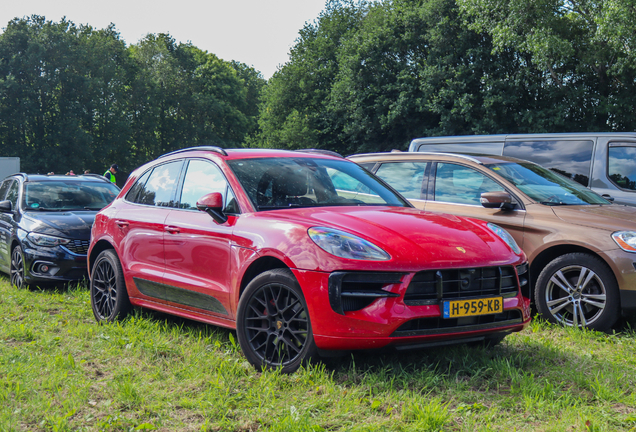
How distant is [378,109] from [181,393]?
31226 mm

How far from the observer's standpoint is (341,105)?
36750mm

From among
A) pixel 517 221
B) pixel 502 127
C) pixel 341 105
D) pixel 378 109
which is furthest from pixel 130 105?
pixel 517 221

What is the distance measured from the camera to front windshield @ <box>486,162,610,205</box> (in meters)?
6.47

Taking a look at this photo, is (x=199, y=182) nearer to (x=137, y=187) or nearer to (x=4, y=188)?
(x=137, y=187)

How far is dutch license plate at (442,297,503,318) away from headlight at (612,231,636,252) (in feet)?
6.46

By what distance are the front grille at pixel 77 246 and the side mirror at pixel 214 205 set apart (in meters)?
4.17

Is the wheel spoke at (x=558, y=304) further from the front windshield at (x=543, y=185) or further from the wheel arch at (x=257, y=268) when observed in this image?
the wheel arch at (x=257, y=268)

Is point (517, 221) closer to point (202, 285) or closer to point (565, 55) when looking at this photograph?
point (202, 285)

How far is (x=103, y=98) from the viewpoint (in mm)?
49750

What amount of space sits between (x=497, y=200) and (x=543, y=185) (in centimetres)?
83

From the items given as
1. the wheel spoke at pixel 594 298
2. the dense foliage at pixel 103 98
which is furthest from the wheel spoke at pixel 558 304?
the dense foliage at pixel 103 98

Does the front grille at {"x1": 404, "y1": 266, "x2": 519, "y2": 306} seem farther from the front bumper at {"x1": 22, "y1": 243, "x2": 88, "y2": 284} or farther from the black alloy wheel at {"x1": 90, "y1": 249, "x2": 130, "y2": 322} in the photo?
the front bumper at {"x1": 22, "y1": 243, "x2": 88, "y2": 284}

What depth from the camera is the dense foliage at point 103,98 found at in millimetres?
44656

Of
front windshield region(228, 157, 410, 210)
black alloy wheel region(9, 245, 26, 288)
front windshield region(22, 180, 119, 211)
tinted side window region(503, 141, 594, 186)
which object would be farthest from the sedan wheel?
tinted side window region(503, 141, 594, 186)
